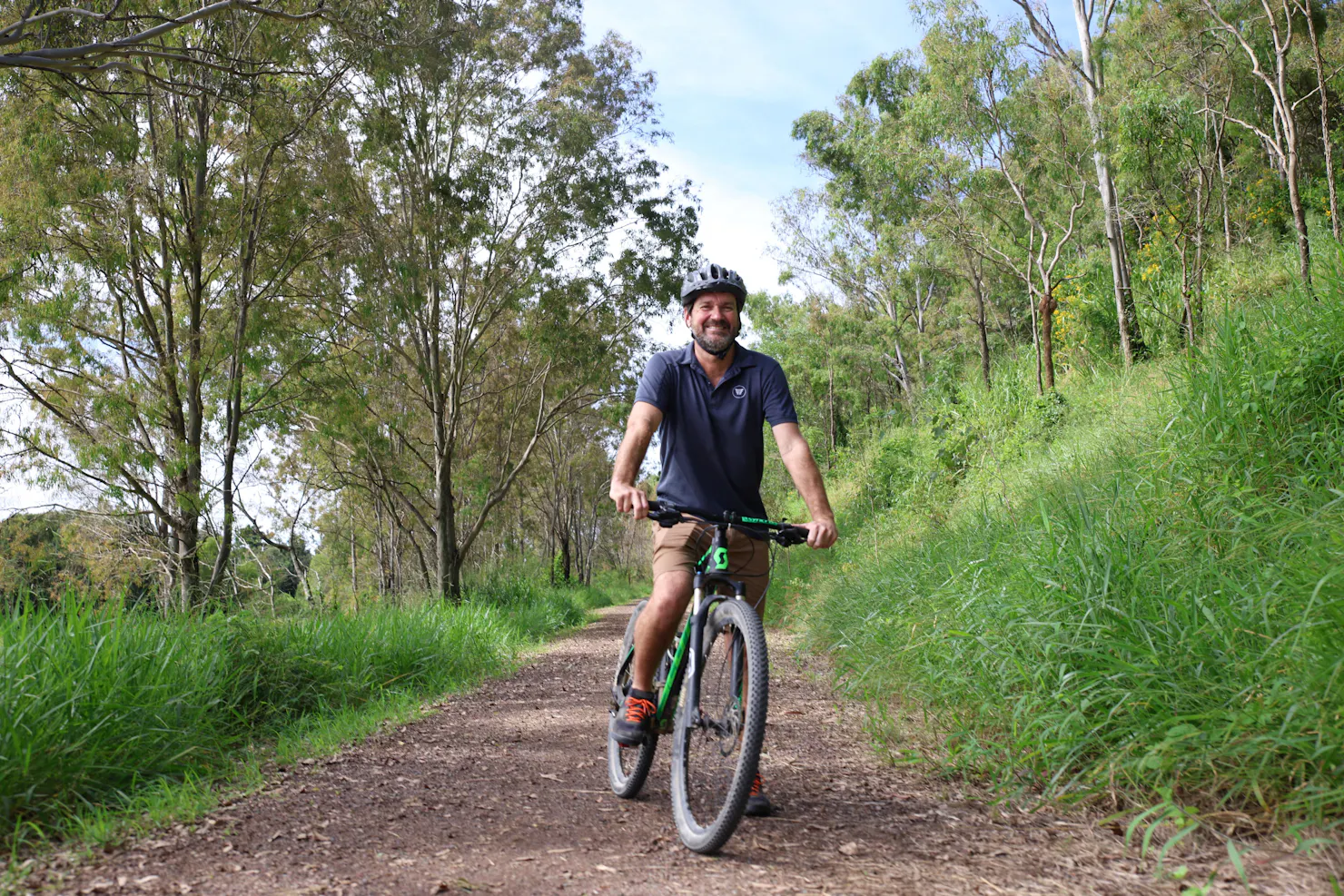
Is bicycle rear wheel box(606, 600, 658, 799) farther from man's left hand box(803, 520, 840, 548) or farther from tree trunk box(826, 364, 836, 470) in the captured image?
tree trunk box(826, 364, 836, 470)

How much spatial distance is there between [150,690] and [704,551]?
2.69 metres

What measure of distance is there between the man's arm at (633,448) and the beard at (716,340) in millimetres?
332

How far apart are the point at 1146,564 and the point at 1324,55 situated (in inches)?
722

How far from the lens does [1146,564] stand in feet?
12.3

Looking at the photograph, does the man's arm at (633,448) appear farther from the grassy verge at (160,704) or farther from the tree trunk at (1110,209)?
the tree trunk at (1110,209)

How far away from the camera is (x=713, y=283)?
3.56 meters

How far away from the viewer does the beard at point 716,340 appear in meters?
3.59

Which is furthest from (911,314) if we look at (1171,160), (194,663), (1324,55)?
(194,663)

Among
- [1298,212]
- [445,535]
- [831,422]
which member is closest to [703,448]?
[1298,212]

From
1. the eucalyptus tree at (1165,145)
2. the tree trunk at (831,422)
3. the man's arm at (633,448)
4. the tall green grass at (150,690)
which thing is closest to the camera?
the tall green grass at (150,690)

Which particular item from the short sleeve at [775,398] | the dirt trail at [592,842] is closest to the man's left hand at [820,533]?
the short sleeve at [775,398]

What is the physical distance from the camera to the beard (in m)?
3.59

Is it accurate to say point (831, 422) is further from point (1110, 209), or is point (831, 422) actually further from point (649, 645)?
point (649, 645)

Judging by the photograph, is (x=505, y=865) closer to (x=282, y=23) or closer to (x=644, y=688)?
(x=644, y=688)
